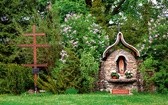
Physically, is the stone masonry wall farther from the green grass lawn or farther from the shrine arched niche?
the green grass lawn

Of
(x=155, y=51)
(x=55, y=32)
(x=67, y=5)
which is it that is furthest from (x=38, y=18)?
(x=155, y=51)

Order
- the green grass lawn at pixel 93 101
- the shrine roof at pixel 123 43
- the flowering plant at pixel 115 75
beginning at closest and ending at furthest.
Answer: the green grass lawn at pixel 93 101, the flowering plant at pixel 115 75, the shrine roof at pixel 123 43

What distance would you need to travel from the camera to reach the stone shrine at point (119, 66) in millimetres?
23391

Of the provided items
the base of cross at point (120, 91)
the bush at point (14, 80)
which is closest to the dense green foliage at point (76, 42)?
the bush at point (14, 80)

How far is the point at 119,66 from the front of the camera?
23906mm

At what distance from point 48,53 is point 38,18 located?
131 inches

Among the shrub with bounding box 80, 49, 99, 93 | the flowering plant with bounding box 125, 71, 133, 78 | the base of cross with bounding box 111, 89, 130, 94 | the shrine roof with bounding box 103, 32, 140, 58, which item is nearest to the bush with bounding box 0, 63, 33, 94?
the shrub with bounding box 80, 49, 99, 93

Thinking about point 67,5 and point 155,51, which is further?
point 67,5

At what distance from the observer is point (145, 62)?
74.4 ft

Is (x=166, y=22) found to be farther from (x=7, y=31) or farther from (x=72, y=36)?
(x=7, y=31)

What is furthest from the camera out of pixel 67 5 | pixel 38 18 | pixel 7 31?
pixel 67 5

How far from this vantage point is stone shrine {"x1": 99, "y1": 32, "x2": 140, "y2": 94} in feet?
76.7

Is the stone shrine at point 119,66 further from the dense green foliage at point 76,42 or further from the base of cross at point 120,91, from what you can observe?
the base of cross at point 120,91

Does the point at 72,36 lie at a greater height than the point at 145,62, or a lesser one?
greater
